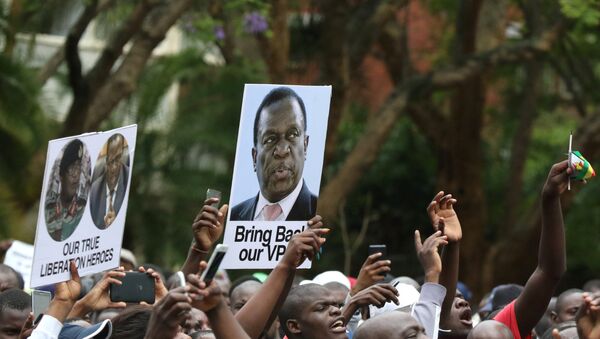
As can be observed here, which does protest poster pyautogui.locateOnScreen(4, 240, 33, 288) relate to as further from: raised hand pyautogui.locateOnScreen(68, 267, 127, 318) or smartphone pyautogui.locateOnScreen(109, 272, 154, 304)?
smartphone pyautogui.locateOnScreen(109, 272, 154, 304)

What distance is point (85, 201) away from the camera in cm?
645

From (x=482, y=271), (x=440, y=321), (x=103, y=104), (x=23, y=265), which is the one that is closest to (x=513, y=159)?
(x=482, y=271)

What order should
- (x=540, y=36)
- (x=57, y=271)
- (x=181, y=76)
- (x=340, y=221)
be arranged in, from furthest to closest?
(x=181, y=76) < (x=340, y=221) < (x=540, y=36) < (x=57, y=271)

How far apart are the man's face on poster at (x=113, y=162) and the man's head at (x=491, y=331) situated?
6.65 feet

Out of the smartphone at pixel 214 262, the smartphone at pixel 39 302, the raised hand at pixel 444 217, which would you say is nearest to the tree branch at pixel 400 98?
the raised hand at pixel 444 217

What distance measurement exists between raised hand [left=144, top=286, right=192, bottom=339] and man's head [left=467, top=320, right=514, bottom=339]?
1.70m

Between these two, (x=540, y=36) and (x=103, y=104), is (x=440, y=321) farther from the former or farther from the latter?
(x=540, y=36)

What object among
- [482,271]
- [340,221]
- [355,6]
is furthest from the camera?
[340,221]

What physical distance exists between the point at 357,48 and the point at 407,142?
17.5 feet

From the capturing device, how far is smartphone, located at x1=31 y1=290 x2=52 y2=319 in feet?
19.3

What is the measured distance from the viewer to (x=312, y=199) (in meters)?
6.37

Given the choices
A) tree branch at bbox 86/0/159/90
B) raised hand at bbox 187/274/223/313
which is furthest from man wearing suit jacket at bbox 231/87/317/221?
tree branch at bbox 86/0/159/90

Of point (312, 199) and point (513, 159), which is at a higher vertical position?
point (513, 159)

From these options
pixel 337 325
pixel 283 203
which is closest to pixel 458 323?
pixel 337 325
